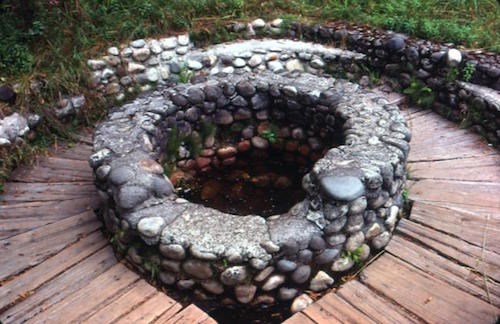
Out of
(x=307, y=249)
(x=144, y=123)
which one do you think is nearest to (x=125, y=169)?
(x=144, y=123)

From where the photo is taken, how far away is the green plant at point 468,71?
4.82 meters

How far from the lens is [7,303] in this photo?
2955 millimetres

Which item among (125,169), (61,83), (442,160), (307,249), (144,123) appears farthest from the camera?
(61,83)

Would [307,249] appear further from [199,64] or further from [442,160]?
[199,64]

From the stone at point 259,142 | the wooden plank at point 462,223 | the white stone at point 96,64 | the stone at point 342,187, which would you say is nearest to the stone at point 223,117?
the stone at point 259,142

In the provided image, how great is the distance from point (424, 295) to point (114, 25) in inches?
153

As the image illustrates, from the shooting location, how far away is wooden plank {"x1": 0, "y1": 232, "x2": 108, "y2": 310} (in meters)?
3.02

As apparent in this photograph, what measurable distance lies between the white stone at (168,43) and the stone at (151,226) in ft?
8.52

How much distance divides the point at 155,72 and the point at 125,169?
2.01 meters

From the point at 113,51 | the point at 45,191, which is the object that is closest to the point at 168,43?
the point at 113,51

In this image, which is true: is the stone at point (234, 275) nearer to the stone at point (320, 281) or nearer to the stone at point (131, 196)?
the stone at point (320, 281)

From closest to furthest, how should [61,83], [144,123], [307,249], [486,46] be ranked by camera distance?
[307,249], [144,123], [61,83], [486,46]

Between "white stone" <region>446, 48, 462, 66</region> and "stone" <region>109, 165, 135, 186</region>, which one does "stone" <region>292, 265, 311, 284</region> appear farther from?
"white stone" <region>446, 48, 462, 66</region>

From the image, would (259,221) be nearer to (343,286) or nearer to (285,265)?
(285,265)
